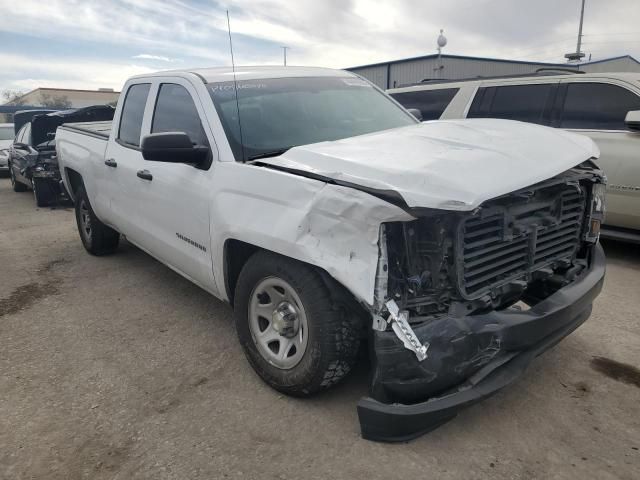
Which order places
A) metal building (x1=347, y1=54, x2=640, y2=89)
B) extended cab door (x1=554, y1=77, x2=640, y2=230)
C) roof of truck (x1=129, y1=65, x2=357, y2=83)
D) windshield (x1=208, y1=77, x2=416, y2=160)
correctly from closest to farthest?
windshield (x1=208, y1=77, x2=416, y2=160), roof of truck (x1=129, y1=65, x2=357, y2=83), extended cab door (x1=554, y1=77, x2=640, y2=230), metal building (x1=347, y1=54, x2=640, y2=89)

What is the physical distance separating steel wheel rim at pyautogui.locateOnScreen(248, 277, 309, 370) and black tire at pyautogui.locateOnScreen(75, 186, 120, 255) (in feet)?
11.3

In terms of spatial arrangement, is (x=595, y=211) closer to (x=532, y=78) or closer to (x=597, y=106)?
(x=597, y=106)

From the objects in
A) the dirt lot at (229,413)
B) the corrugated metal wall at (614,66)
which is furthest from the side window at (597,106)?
the corrugated metal wall at (614,66)

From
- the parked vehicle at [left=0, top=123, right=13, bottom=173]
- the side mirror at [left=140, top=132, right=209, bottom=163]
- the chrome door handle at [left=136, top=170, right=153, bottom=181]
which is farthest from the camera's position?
the parked vehicle at [left=0, top=123, right=13, bottom=173]

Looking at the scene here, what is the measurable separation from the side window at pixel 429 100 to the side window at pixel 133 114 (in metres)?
4.02

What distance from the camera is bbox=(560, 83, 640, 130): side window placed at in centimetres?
540

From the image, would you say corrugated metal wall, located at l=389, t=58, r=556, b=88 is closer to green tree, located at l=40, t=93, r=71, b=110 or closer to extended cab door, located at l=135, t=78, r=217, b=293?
extended cab door, located at l=135, t=78, r=217, b=293

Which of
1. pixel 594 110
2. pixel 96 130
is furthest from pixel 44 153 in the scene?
pixel 594 110

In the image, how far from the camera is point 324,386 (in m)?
2.75

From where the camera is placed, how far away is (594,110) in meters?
5.62

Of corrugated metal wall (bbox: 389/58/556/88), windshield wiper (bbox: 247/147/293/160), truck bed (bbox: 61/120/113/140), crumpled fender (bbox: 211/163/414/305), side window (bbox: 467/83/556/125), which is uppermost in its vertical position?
corrugated metal wall (bbox: 389/58/556/88)

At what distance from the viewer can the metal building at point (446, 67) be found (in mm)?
21922

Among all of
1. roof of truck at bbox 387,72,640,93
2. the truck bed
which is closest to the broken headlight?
roof of truck at bbox 387,72,640,93

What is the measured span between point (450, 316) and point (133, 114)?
11.7 ft
